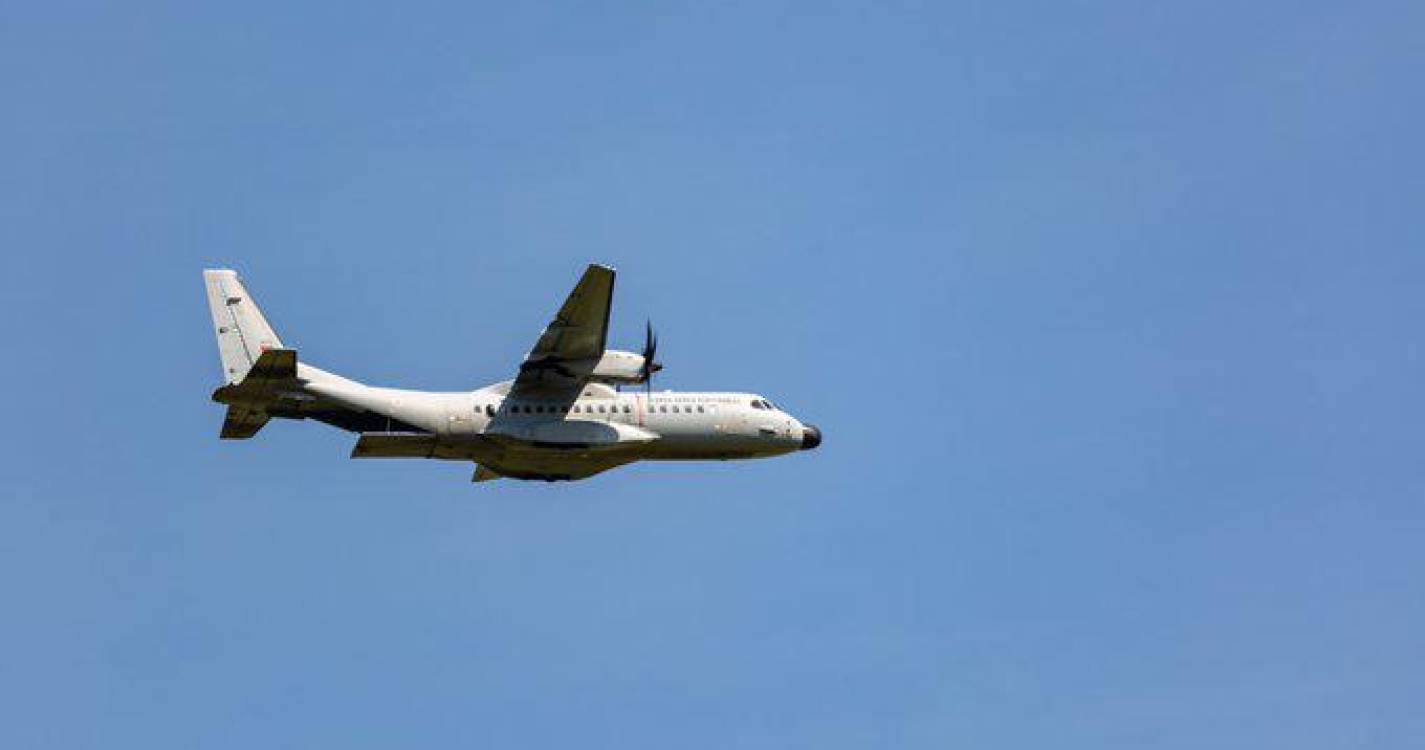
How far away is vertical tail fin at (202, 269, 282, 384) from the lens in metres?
71.9

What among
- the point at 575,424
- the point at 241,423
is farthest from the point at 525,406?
the point at 241,423

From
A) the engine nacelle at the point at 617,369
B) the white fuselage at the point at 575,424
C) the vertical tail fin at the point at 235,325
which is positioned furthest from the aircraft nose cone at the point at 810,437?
the vertical tail fin at the point at 235,325

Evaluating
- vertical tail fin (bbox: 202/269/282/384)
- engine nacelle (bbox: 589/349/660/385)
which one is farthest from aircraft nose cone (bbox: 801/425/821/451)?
vertical tail fin (bbox: 202/269/282/384)

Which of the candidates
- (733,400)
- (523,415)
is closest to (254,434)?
(523,415)

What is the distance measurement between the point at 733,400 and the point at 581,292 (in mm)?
7390

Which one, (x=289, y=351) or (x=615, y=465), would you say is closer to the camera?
(x=289, y=351)

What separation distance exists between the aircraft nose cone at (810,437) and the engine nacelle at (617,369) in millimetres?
6127

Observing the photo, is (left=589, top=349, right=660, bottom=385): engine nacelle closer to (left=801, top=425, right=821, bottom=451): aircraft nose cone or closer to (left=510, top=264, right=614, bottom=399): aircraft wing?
(left=510, top=264, right=614, bottom=399): aircraft wing

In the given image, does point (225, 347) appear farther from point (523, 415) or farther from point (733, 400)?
point (733, 400)

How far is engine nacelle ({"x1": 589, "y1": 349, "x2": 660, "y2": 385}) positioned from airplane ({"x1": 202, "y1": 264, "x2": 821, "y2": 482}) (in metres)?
0.03

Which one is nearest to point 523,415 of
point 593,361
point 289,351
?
point 593,361

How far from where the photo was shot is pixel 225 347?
71.9 m

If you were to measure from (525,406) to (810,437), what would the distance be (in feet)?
29.1

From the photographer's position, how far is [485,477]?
77062 mm
